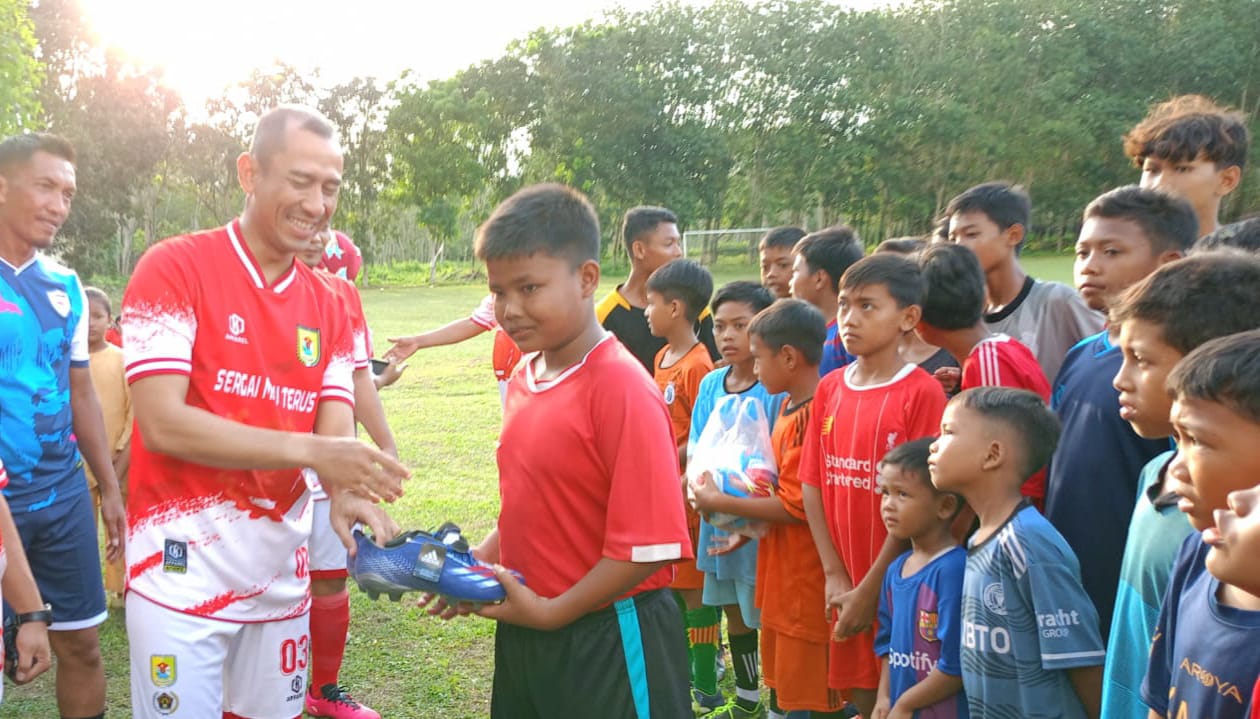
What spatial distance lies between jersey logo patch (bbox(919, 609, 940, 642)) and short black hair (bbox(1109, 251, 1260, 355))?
1.14m

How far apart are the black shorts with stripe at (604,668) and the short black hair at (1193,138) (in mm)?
2946

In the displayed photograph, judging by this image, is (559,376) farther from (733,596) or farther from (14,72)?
(14,72)

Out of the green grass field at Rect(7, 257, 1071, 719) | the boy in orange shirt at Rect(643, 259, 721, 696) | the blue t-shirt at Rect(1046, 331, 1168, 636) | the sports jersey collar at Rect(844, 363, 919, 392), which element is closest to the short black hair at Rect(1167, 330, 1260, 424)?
the blue t-shirt at Rect(1046, 331, 1168, 636)

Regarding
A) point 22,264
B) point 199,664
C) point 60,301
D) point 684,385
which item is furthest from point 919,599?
point 22,264

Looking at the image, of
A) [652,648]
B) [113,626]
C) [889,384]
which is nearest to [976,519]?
[889,384]

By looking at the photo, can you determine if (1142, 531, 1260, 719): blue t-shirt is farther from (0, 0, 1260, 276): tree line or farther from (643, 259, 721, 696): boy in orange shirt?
(0, 0, 1260, 276): tree line

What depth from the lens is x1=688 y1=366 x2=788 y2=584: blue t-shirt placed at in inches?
160

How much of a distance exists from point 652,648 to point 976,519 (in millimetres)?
1281

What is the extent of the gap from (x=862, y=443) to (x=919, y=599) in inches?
23.0

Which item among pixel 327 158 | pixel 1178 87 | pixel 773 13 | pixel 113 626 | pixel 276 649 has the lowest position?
pixel 113 626

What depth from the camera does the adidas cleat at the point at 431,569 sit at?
6.83 ft

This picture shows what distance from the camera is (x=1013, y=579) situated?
2.54 meters

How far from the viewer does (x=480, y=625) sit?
523 centimetres

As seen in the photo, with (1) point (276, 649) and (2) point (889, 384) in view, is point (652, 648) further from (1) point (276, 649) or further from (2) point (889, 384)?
(2) point (889, 384)
